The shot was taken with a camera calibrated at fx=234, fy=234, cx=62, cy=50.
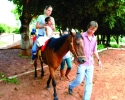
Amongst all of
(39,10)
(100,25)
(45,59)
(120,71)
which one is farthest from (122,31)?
(45,59)

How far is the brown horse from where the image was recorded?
5465 millimetres

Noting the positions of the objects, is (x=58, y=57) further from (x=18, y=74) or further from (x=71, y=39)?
(x=18, y=74)

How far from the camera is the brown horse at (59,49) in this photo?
17.9ft

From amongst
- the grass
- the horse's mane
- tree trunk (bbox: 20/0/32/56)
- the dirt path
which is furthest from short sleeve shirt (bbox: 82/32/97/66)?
tree trunk (bbox: 20/0/32/56)

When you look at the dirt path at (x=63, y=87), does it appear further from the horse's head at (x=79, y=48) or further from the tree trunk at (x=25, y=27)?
the tree trunk at (x=25, y=27)

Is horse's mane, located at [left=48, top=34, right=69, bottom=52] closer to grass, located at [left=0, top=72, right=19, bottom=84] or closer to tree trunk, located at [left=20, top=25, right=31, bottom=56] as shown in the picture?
grass, located at [left=0, top=72, right=19, bottom=84]

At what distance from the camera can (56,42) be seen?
6578 millimetres

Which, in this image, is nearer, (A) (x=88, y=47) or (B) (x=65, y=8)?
(A) (x=88, y=47)

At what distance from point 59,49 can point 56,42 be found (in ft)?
0.83

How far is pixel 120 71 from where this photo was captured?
948 cm

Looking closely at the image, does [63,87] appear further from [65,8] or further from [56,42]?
[65,8]

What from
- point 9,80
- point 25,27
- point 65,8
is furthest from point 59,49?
point 65,8

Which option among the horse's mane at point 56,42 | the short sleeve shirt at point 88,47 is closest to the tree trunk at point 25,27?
the horse's mane at point 56,42

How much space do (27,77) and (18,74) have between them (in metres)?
0.61
